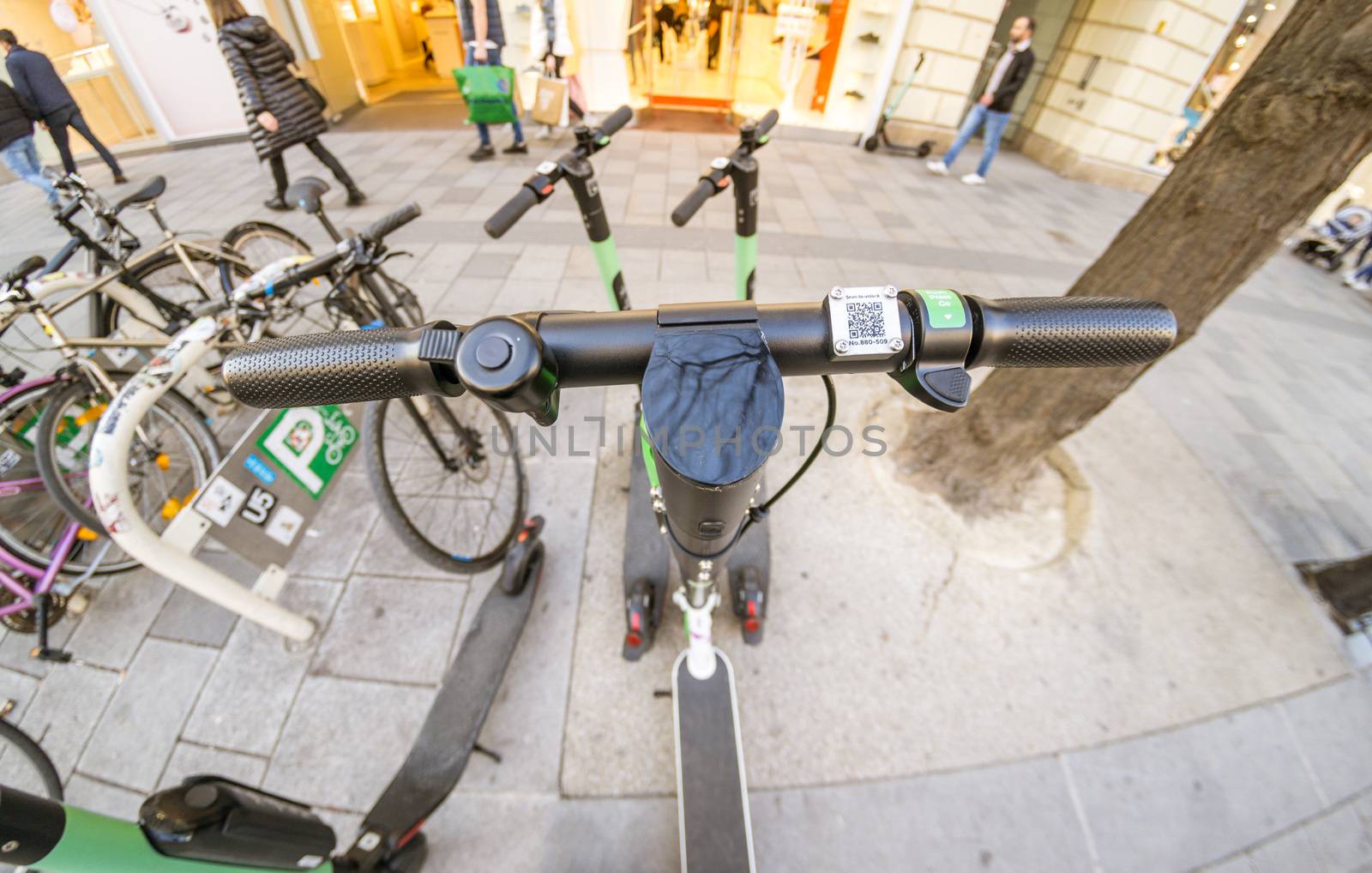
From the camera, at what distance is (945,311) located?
738 millimetres

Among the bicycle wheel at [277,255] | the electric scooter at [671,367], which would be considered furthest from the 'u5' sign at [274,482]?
the bicycle wheel at [277,255]

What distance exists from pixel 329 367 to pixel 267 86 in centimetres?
607

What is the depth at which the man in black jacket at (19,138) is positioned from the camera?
4.53 m

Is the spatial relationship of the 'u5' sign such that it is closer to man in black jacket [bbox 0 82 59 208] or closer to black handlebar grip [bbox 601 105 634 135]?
black handlebar grip [bbox 601 105 634 135]

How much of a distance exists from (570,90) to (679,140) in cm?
176

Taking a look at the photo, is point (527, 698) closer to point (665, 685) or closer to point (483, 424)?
point (665, 685)

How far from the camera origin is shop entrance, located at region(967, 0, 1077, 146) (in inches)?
344

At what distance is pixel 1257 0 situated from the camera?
8.25 metres

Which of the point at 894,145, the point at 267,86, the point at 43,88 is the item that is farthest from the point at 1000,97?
the point at 43,88

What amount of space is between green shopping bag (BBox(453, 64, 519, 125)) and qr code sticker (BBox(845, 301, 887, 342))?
7.27 meters

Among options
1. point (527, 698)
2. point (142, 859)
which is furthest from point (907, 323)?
point (527, 698)

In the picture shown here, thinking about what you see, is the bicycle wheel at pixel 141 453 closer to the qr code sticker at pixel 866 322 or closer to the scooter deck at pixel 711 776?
the scooter deck at pixel 711 776

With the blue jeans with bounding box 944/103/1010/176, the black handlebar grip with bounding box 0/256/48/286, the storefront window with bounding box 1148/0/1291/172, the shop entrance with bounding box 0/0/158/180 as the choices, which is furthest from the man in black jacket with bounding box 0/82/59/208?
the storefront window with bounding box 1148/0/1291/172

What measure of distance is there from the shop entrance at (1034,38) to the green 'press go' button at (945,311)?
10272 mm
